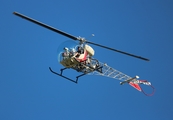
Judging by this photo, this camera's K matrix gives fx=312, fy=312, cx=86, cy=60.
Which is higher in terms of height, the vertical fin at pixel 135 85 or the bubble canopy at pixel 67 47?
the vertical fin at pixel 135 85

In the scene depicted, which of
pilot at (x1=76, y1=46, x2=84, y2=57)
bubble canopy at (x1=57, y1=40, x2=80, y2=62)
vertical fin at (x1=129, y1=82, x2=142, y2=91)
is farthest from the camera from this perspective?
vertical fin at (x1=129, y1=82, x2=142, y2=91)

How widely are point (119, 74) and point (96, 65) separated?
293 cm

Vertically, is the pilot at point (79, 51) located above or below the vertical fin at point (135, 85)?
below

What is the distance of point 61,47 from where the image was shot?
20484mm

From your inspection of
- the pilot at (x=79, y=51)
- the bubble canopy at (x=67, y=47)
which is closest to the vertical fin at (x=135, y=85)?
the pilot at (x=79, y=51)

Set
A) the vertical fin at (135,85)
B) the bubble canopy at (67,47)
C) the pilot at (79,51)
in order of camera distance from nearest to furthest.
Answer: the bubble canopy at (67,47) → the pilot at (79,51) → the vertical fin at (135,85)

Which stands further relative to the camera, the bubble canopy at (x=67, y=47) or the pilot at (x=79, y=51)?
the pilot at (x=79, y=51)

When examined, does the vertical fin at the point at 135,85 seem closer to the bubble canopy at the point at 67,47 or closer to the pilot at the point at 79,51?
the pilot at the point at 79,51

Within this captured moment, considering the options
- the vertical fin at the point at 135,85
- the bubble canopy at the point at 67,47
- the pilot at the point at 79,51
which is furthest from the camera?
the vertical fin at the point at 135,85

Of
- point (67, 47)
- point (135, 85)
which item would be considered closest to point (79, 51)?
point (67, 47)

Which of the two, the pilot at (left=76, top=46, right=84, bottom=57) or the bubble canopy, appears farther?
the pilot at (left=76, top=46, right=84, bottom=57)

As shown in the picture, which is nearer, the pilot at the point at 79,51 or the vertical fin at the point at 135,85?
the pilot at the point at 79,51

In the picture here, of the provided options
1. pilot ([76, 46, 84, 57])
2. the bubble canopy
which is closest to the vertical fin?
pilot ([76, 46, 84, 57])

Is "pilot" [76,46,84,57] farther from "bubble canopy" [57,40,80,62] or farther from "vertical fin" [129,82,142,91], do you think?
"vertical fin" [129,82,142,91]
